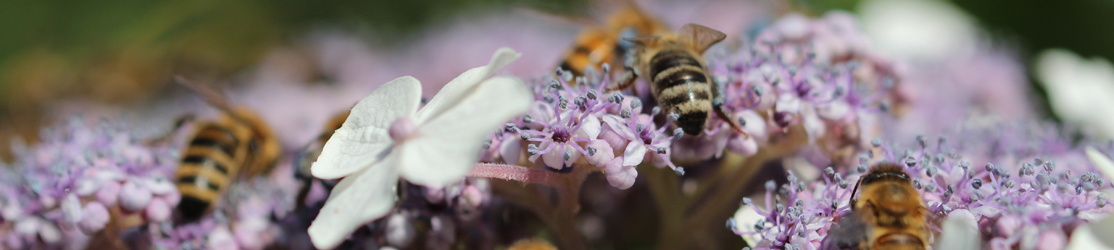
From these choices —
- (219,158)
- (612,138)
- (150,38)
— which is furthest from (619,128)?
(150,38)

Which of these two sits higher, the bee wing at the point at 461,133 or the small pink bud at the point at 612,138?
the bee wing at the point at 461,133

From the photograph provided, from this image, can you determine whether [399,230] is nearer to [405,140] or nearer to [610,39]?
[405,140]

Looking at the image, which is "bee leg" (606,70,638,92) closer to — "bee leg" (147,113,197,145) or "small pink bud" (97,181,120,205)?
"small pink bud" (97,181,120,205)

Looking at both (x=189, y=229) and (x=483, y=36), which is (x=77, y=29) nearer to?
(x=483, y=36)

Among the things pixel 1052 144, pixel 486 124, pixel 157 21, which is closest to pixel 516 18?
pixel 157 21

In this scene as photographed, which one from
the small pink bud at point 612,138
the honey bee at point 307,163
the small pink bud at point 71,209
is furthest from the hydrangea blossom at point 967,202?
the small pink bud at point 71,209

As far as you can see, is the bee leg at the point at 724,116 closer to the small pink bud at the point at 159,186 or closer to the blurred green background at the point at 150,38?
the small pink bud at the point at 159,186
